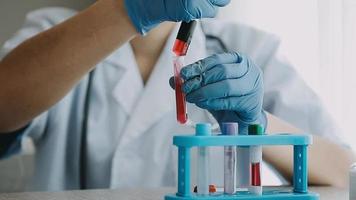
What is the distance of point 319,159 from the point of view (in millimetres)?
1292

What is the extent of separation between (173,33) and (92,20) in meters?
0.55

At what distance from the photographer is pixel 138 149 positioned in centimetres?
147

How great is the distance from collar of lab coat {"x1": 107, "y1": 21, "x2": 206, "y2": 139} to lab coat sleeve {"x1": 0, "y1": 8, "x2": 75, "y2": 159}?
0.21 metres

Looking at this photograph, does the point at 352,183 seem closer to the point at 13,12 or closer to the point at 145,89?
the point at 145,89

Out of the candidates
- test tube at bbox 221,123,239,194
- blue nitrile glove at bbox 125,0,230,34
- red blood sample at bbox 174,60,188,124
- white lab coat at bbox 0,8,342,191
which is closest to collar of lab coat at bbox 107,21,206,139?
white lab coat at bbox 0,8,342,191

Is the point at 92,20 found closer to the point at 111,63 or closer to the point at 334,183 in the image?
the point at 111,63

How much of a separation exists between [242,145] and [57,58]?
532 millimetres

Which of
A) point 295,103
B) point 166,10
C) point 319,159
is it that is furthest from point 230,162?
point 295,103

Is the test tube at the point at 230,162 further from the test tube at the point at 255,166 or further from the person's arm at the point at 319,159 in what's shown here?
the person's arm at the point at 319,159

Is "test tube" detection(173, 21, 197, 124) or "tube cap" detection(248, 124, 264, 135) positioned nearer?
"tube cap" detection(248, 124, 264, 135)

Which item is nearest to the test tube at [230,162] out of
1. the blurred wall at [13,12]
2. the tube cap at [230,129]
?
the tube cap at [230,129]

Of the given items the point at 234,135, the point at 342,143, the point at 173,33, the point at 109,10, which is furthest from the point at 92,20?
the point at 342,143

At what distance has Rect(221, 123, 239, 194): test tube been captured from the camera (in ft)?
2.43

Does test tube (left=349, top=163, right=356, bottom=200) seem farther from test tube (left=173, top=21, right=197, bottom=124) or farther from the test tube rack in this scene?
test tube (left=173, top=21, right=197, bottom=124)
